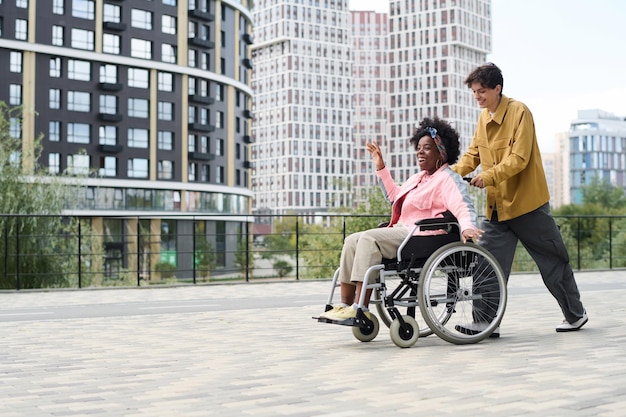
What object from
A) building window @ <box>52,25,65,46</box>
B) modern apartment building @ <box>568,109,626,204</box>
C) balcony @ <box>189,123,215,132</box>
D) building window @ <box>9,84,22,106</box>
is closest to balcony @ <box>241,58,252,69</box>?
balcony @ <box>189,123,215,132</box>

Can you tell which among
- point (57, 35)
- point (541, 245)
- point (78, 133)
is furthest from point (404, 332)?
point (78, 133)

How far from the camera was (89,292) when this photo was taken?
42.9ft

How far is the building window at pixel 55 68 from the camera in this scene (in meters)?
62.1

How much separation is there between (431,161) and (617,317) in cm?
261

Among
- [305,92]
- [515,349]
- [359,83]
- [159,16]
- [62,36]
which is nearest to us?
[515,349]

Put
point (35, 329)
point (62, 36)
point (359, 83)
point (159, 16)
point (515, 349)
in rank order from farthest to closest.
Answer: point (359, 83)
point (159, 16)
point (62, 36)
point (35, 329)
point (515, 349)

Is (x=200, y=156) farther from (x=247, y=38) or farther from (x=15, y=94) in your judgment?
(x=15, y=94)

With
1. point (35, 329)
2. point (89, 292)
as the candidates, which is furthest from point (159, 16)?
point (35, 329)

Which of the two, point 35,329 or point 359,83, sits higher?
point 359,83

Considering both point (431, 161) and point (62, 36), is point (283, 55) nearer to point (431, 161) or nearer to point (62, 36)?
point (62, 36)

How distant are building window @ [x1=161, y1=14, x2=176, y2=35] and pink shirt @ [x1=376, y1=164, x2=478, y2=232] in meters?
64.7

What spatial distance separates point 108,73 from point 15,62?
23.2ft

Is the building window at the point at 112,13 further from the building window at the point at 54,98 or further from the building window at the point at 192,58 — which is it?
the building window at the point at 54,98

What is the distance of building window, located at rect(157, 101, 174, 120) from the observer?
68125mm
